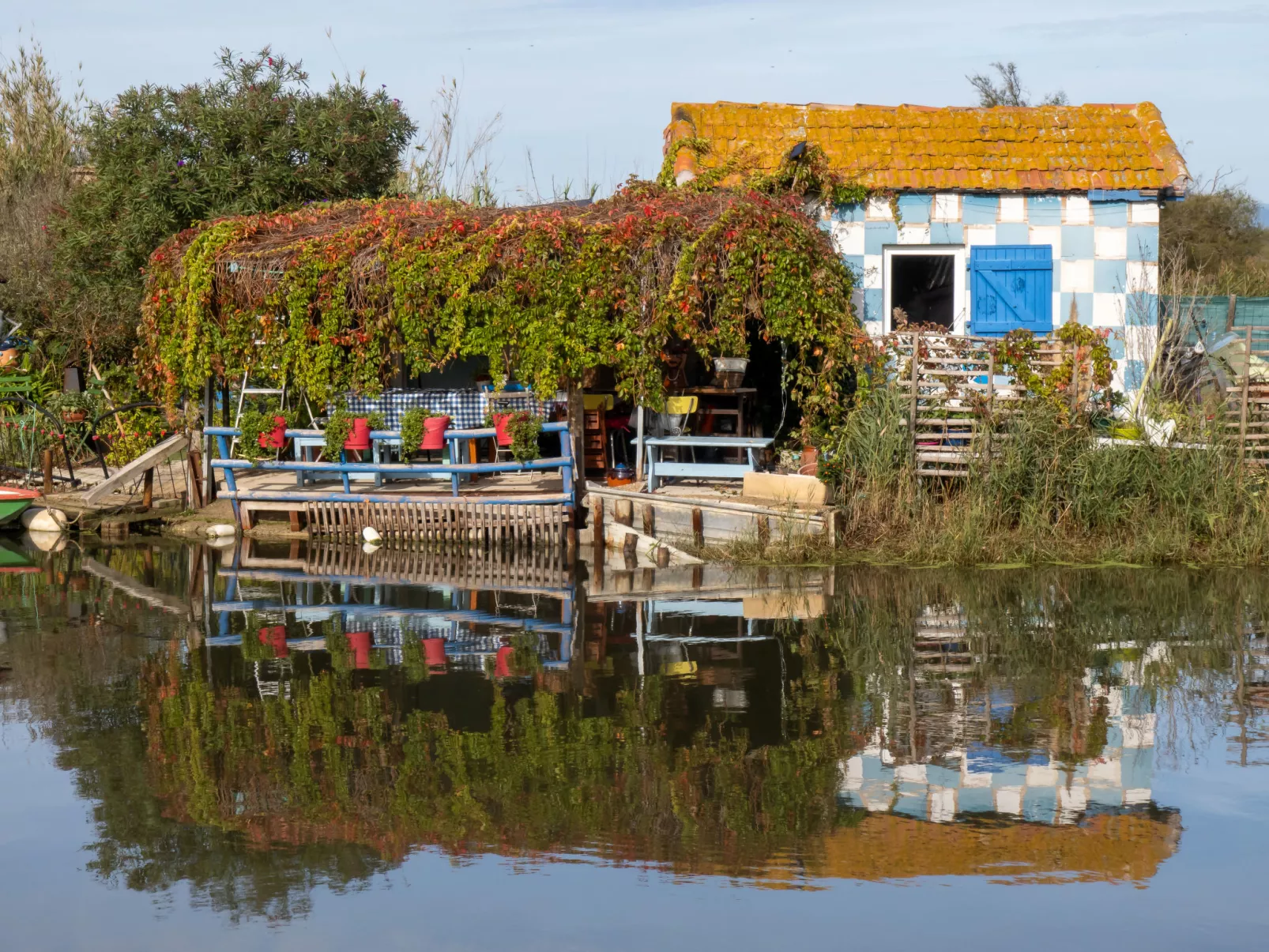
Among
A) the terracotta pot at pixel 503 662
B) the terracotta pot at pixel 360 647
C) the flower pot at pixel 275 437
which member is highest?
the flower pot at pixel 275 437

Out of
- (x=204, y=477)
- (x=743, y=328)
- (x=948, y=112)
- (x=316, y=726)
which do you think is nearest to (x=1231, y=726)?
(x=316, y=726)

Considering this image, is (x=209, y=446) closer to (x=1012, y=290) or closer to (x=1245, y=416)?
(x=1012, y=290)

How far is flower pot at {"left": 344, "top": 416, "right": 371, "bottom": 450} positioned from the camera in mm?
14898

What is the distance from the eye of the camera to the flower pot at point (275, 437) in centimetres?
1499

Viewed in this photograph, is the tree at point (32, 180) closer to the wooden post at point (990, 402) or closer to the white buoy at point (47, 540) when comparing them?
the white buoy at point (47, 540)

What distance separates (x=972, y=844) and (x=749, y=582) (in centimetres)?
639

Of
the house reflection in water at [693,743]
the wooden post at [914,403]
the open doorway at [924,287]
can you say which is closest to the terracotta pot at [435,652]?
the house reflection in water at [693,743]

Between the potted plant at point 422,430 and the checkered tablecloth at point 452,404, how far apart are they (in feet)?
0.53

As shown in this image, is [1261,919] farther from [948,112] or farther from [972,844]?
[948,112]

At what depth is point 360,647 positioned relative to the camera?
32.2 ft

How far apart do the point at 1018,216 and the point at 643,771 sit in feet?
34.7

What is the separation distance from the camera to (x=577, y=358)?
46.3 ft

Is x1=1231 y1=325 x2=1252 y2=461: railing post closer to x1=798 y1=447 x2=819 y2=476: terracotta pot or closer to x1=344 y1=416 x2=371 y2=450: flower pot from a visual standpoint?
x1=798 y1=447 x2=819 y2=476: terracotta pot

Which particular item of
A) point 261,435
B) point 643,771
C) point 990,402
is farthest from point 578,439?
point 643,771
